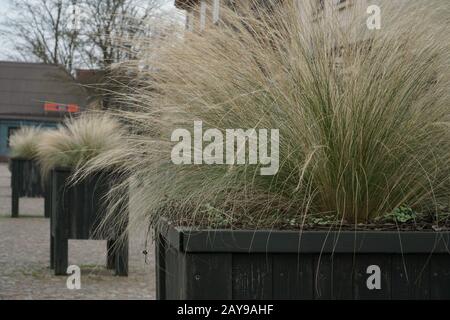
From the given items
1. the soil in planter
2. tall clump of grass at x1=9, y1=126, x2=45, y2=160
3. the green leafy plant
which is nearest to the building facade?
tall clump of grass at x1=9, y1=126, x2=45, y2=160

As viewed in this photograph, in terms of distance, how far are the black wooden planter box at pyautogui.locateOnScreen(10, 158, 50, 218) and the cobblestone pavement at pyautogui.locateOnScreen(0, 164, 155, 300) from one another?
1.56 m

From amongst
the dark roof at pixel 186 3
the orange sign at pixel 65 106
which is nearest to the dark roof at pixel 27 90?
the orange sign at pixel 65 106

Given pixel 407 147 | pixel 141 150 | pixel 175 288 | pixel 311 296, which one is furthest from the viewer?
pixel 141 150

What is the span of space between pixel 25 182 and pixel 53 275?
5.94 m

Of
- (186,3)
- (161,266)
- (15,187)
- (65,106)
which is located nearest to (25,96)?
(15,187)

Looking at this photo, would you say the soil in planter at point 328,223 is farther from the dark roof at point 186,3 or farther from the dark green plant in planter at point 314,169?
the dark roof at point 186,3

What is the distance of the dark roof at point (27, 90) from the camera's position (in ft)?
144

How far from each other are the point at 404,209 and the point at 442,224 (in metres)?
0.14

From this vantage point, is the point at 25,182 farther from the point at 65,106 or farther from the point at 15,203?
the point at 65,106

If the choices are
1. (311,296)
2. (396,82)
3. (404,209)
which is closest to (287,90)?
(396,82)

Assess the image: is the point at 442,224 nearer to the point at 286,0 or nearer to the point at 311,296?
the point at 311,296

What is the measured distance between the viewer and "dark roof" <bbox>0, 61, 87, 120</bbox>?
144 feet

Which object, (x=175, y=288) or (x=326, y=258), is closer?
(x=326, y=258)

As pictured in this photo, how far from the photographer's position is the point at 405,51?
8.55ft
